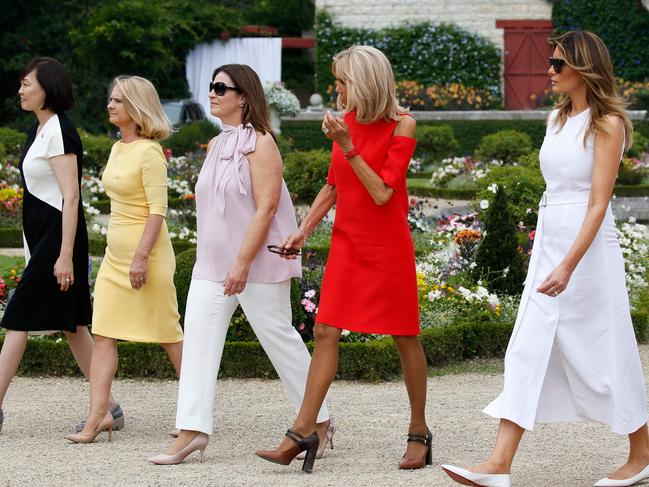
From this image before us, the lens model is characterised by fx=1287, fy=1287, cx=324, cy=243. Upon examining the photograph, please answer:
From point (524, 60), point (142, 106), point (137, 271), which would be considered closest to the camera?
point (137, 271)

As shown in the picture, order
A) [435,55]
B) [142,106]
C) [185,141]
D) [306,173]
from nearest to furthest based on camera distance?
[142,106]
[306,173]
[185,141]
[435,55]

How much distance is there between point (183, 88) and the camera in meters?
28.7

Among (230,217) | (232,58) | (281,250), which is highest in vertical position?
(232,58)

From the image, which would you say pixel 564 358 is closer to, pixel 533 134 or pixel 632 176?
pixel 632 176

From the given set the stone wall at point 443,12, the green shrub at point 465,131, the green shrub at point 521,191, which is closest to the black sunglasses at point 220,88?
the green shrub at point 521,191

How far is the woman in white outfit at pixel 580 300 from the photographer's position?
4.00m

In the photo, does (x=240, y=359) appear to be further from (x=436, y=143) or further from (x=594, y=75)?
(x=436, y=143)

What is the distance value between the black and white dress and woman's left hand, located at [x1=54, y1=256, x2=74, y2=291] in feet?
0.24

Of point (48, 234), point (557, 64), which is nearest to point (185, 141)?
point (48, 234)

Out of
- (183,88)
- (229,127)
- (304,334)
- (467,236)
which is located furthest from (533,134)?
(229,127)

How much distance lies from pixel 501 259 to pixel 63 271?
11.2 feet

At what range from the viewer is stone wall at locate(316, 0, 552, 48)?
89.9 ft

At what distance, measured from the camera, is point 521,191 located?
400 inches

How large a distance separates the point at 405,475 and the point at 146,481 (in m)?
0.87
